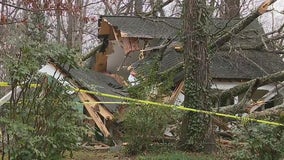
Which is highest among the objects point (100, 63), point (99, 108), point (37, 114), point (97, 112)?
point (37, 114)

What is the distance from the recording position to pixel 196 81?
8.96 meters

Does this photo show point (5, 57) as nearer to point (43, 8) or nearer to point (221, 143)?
point (43, 8)

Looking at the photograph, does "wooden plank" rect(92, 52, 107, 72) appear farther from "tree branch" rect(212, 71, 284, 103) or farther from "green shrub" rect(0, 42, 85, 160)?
"green shrub" rect(0, 42, 85, 160)

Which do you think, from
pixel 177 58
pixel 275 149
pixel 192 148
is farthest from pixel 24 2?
pixel 177 58

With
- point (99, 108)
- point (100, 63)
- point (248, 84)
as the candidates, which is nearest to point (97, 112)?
point (99, 108)

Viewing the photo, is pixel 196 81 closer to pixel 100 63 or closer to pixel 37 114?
pixel 37 114

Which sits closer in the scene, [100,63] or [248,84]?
[248,84]

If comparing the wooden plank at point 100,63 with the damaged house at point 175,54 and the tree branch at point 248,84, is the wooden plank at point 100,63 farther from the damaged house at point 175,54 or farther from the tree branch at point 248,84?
the tree branch at point 248,84

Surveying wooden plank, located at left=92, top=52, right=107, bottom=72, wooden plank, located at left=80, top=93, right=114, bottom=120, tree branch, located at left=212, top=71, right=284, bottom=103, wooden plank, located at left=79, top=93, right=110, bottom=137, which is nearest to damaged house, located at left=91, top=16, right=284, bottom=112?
wooden plank, located at left=92, top=52, right=107, bottom=72

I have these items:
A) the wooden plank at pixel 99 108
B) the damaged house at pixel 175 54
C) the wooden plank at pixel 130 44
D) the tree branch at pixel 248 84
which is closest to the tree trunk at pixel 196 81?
the tree branch at pixel 248 84

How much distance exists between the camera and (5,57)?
5.01 metres

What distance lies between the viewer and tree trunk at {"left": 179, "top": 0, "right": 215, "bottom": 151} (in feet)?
29.1

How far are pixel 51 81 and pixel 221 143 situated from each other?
5.76 meters

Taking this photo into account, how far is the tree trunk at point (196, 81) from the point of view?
886 centimetres
